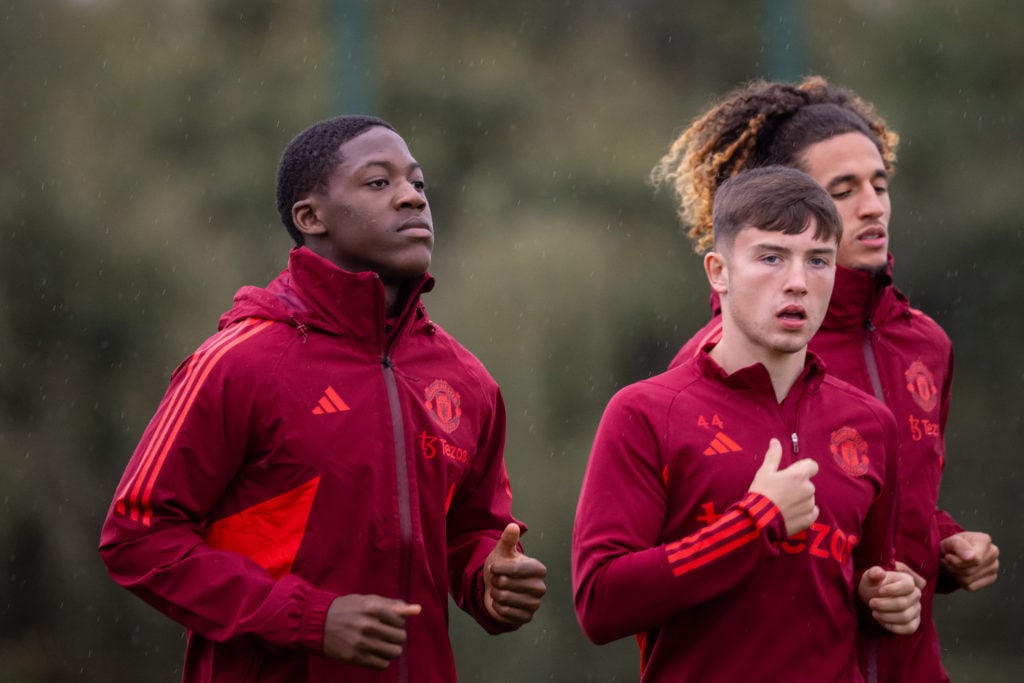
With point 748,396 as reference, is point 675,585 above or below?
below

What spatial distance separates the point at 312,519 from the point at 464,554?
1.37 feet

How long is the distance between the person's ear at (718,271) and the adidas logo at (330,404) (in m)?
0.77

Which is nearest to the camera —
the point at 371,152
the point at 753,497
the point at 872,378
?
the point at 753,497

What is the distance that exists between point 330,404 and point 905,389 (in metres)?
1.28

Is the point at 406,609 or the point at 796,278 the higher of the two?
the point at 796,278

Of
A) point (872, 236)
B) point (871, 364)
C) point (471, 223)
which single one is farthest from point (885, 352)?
point (471, 223)

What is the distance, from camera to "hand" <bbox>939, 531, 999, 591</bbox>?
311 cm

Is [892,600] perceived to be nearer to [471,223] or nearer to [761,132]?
[761,132]

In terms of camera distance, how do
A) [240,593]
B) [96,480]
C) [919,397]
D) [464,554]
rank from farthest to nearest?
1. [96,480]
2. [919,397]
3. [464,554]
4. [240,593]

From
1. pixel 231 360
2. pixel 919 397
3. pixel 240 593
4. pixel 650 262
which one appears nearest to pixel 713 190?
pixel 919 397

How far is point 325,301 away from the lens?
2.68 meters

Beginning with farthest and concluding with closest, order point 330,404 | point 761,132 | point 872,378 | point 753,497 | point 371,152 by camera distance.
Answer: point 761,132
point 872,378
point 371,152
point 330,404
point 753,497

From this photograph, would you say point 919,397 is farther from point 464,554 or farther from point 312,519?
point 312,519

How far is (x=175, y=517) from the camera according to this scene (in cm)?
248
